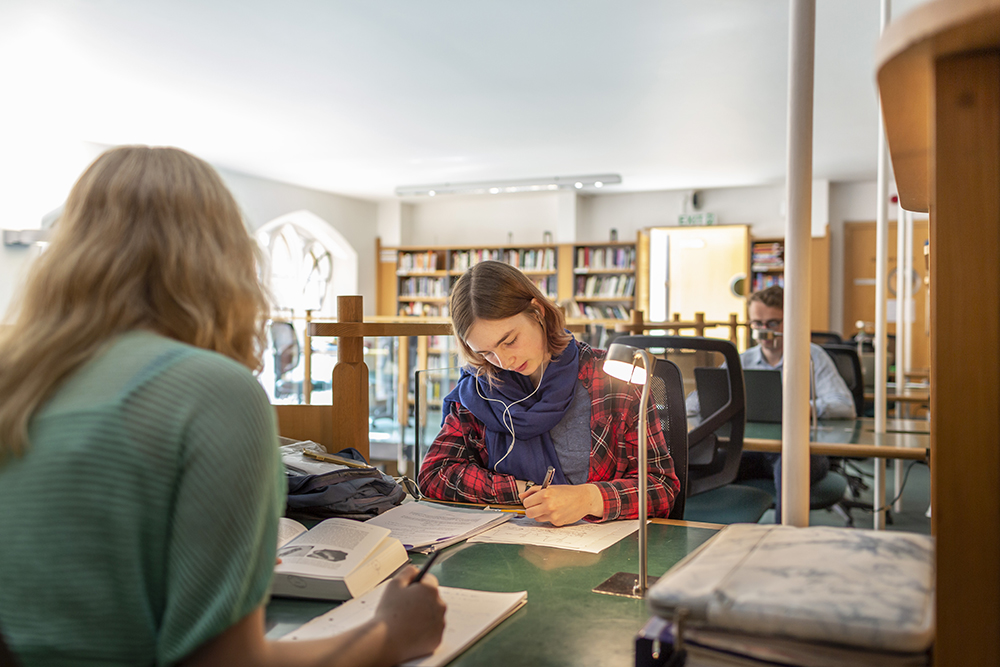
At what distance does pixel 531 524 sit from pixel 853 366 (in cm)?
285

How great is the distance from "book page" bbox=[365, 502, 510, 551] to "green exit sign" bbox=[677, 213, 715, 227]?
802 centimetres

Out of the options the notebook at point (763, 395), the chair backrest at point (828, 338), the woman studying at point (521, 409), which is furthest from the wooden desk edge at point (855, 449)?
the chair backrest at point (828, 338)

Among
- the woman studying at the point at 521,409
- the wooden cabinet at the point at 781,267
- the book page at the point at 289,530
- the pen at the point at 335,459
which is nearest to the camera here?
the book page at the point at 289,530

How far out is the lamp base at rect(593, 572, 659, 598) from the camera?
105cm

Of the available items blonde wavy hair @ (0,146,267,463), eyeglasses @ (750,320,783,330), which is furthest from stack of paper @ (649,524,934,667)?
eyeglasses @ (750,320,783,330)

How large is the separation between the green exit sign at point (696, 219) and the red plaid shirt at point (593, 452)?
7.63 meters

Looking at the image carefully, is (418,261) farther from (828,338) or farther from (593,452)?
(593,452)

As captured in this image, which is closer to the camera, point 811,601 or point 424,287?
point 811,601

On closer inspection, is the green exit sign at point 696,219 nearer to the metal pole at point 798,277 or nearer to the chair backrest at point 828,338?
the chair backrest at point 828,338

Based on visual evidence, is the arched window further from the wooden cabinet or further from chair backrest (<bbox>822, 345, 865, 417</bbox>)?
chair backrest (<bbox>822, 345, 865, 417</bbox>)

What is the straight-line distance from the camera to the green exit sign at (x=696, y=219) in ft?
29.5

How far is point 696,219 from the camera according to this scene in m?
9.06

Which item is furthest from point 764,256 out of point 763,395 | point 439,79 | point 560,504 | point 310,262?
point 560,504

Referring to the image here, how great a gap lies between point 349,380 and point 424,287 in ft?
27.3
